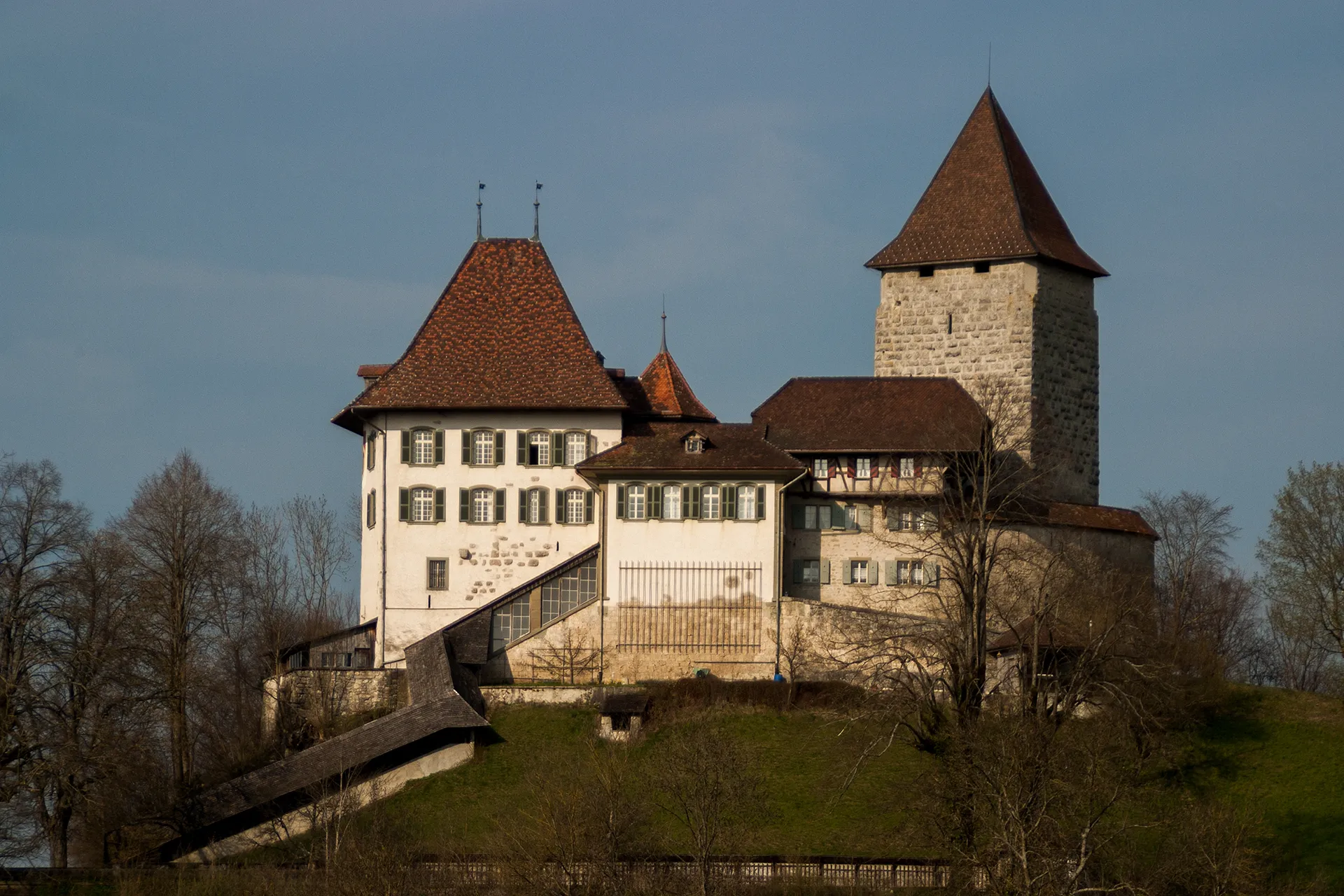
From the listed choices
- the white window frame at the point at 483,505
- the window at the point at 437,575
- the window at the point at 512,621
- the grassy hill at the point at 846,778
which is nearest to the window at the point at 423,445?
the white window frame at the point at 483,505

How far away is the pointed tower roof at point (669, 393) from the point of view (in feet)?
221

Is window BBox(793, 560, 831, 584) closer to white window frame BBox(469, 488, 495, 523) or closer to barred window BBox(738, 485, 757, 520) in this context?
barred window BBox(738, 485, 757, 520)

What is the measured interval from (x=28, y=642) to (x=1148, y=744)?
75.4 ft

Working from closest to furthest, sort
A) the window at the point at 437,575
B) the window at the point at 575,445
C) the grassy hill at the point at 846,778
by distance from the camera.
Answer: the grassy hill at the point at 846,778 < the window at the point at 437,575 < the window at the point at 575,445

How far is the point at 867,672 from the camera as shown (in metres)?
59.6

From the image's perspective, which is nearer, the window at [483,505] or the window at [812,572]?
the window at [812,572]

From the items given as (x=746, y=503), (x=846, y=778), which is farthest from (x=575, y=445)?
(x=846, y=778)

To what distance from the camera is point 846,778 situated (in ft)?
184

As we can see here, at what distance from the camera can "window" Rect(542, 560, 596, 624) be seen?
62.2 meters

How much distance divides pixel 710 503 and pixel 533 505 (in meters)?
5.18

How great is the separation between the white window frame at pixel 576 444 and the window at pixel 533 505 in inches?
43.0

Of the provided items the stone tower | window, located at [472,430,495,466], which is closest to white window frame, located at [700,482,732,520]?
window, located at [472,430,495,466]

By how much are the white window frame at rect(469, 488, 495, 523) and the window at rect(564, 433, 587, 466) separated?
2049 mm

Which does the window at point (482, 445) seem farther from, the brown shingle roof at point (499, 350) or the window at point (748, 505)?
the window at point (748, 505)
